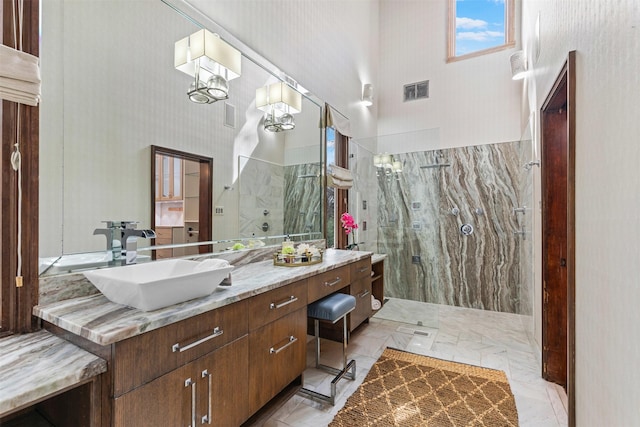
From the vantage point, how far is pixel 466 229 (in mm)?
Answer: 4191

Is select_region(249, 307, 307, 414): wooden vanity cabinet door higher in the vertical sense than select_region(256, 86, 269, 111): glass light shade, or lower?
lower

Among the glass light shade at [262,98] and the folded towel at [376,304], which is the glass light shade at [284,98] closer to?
the glass light shade at [262,98]

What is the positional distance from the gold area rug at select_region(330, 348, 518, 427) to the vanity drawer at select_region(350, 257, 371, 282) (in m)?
0.75

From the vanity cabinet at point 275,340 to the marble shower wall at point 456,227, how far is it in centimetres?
236

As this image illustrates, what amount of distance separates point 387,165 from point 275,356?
3.17 meters

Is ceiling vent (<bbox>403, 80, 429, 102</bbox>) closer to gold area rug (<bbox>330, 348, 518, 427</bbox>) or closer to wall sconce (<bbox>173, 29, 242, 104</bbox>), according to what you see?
wall sconce (<bbox>173, 29, 242, 104</bbox>)

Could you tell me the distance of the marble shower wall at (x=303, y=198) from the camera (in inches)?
113

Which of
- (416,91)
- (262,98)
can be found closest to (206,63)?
(262,98)

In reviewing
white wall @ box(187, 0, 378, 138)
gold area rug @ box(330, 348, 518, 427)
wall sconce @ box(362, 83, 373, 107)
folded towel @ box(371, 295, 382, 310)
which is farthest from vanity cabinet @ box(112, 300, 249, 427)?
wall sconce @ box(362, 83, 373, 107)

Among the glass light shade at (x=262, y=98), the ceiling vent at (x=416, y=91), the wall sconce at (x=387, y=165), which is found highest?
the ceiling vent at (x=416, y=91)

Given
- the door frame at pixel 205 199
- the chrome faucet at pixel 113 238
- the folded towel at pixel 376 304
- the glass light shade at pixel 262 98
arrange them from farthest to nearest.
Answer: the folded towel at pixel 376 304
the glass light shade at pixel 262 98
the door frame at pixel 205 199
the chrome faucet at pixel 113 238

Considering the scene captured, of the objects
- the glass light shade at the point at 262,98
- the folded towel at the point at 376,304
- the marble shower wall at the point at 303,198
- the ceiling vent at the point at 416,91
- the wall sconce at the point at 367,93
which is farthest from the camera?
the ceiling vent at the point at 416,91

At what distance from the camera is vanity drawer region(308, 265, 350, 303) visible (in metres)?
2.05

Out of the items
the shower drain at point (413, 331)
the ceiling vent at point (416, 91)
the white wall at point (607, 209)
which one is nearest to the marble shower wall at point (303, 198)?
the shower drain at point (413, 331)
